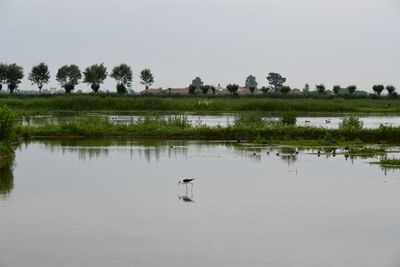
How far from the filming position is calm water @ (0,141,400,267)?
8656 mm

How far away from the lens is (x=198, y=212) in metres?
11.2

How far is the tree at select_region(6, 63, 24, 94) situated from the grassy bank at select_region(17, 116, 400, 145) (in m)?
33.4

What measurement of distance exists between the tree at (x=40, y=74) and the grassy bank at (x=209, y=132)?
122 feet

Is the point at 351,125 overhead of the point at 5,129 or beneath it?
beneath

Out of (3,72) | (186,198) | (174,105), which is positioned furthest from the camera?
(3,72)

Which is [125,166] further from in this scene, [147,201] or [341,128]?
[341,128]

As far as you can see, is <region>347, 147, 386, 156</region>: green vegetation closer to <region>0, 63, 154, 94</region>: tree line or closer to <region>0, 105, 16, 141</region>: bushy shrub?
<region>0, 105, 16, 141</region>: bushy shrub

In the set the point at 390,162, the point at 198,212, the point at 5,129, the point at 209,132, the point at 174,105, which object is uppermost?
the point at 5,129

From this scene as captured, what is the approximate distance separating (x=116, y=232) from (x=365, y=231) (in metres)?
3.55

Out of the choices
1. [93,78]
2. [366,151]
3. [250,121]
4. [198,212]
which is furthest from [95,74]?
[198,212]

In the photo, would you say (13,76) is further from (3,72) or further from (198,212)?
(198,212)

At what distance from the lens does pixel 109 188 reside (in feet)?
44.2

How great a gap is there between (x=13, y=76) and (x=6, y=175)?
44.7m

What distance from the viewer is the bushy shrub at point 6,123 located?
19.0 metres
